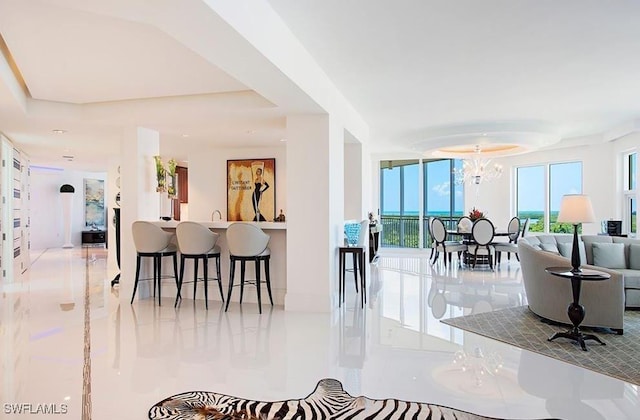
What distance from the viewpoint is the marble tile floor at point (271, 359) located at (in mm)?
2789

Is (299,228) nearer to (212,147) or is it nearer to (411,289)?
(411,289)

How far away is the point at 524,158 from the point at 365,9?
361 inches

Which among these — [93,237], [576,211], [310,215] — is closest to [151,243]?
[310,215]

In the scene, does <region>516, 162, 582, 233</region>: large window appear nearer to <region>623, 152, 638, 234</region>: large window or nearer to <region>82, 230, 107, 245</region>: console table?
<region>623, 152, 638, 234</region>: large window

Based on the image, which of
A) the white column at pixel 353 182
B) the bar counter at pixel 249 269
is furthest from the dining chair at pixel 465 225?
the bar counter at pixel 249 269

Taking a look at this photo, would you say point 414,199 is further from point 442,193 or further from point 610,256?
point 610,256

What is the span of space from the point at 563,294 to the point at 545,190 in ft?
24.1

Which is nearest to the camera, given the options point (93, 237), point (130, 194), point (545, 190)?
point (130, 194)

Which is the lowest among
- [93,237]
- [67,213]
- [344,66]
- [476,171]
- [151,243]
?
[93,237]

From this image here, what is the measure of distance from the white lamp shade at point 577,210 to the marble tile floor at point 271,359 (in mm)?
1413

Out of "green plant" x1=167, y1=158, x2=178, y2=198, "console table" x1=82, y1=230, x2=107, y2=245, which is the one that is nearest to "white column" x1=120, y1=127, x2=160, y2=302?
"green plant" x1=167, y1=158, x2=178, y2=198

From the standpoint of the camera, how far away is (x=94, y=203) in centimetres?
1479

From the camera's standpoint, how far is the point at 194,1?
8.07 feet

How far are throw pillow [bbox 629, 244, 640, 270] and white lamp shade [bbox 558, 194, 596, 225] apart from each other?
2.00 metres
